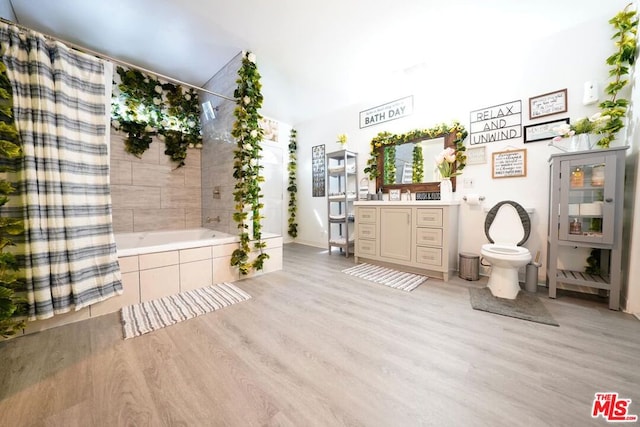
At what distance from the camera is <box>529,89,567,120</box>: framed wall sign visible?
2178 mm

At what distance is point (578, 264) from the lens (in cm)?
216

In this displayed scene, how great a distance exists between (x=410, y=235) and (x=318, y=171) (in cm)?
232

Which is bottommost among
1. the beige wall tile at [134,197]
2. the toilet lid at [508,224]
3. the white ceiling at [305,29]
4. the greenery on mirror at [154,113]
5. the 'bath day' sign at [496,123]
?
the toilet lid at [508,224]

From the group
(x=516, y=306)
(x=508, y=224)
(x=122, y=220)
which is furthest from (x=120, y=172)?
(x=508, y=224)

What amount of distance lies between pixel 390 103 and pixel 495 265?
2557 mm

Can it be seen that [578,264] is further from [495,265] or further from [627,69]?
[627,69]

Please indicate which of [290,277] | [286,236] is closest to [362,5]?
[290,277]

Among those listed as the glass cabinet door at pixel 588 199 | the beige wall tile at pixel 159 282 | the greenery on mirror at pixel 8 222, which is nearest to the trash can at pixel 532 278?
the glass cabinet door at pixel 588 199

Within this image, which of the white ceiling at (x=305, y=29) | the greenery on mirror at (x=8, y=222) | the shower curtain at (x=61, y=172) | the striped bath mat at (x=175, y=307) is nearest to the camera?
the greenery on mirror at (x=8, y=222)

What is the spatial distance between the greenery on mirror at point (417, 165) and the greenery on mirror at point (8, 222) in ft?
11.9

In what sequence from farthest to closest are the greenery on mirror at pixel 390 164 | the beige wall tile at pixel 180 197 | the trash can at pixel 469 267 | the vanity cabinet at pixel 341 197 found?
the vanity cabinet at pixel 341 197, the greenery on mirror at pixel 390 164, the beige wall tile at pixel 180 197, the trash can at pixel 469 267

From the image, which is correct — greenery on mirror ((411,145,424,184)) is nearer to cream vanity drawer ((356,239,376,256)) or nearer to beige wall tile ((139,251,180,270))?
cream vanity drawer ((356,239,376,256))

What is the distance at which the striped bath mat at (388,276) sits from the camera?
240cm

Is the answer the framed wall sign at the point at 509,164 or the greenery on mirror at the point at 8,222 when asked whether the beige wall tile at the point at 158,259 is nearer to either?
the greenery on mirror at the point at 8,222
